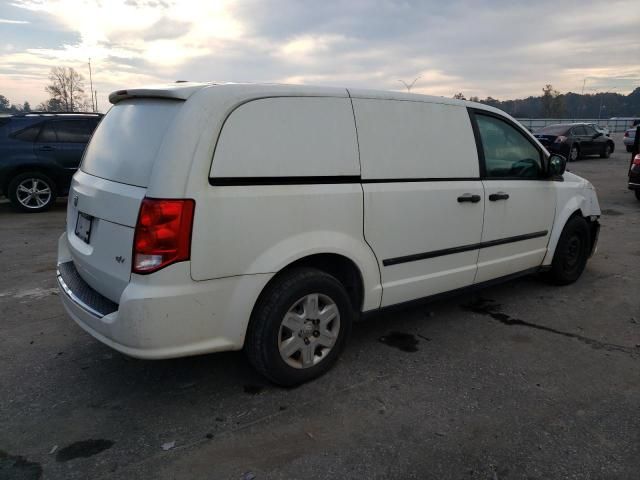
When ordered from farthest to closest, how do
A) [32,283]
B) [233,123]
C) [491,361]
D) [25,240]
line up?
[25,240], [32,283], [491,361], [233,123]

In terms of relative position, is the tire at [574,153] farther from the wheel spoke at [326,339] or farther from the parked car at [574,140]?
the wheel spoke at [326,339]

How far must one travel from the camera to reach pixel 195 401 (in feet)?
9.89

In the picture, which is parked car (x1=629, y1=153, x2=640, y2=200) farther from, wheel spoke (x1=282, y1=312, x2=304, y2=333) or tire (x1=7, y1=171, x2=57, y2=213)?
tire (x1=7, y1=171, x2=57, y2=213)

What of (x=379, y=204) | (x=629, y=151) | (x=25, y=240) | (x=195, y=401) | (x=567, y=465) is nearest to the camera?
(x=567, y=465)

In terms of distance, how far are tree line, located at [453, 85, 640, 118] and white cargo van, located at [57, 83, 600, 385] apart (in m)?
86.9

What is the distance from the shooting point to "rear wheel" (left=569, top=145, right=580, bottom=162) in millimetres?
20641

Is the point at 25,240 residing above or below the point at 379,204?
below

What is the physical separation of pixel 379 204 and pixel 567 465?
175 centimetres

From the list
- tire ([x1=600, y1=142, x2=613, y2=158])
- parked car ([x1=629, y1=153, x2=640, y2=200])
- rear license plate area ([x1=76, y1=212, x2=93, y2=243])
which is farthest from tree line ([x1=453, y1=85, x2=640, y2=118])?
rear license plate area ([x1=76, y1=212, x2=93, y2=243])

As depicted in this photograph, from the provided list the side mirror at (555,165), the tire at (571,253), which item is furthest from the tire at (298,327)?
the tire at (571,253)

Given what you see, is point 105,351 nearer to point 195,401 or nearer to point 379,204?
point 195,401

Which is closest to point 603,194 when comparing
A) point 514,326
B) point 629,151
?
point 514,326

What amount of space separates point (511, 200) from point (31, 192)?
27.8ft

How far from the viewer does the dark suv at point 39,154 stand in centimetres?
895
